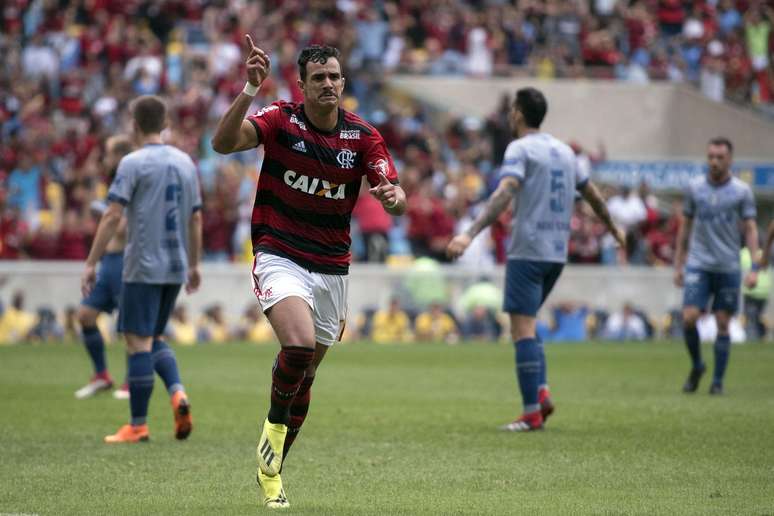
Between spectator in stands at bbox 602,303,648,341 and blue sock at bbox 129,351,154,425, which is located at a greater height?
blue sock at bbox 129,351,154,425

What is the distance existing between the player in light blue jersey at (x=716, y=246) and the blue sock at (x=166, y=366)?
614 centimetres

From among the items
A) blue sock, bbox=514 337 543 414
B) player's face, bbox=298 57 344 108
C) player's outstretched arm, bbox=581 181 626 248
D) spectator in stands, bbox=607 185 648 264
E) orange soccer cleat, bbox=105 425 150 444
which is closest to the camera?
player's face, bbox=298 57 344 108

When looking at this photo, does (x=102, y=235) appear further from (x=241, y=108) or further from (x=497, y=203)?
(x=241, y=108)

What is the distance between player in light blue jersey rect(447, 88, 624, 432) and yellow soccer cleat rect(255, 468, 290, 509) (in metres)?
4.17

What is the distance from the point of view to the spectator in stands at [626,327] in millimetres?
26297

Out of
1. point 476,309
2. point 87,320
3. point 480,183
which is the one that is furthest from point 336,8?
point 87,320

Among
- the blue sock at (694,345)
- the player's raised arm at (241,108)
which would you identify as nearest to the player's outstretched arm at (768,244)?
the blue sock at (694,345)

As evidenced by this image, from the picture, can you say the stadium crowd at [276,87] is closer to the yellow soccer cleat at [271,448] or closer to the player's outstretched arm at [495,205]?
the player's outstretched arm at [495,205]

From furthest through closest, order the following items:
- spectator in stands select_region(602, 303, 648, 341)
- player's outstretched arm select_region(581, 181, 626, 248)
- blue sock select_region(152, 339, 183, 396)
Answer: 1. spectator in stands select_region(602, 303, 648, 341)
2. player's outstretched arm select_region(581, 181, 626, 248)
3. blue sock select_region(152, 339, 183, 396)

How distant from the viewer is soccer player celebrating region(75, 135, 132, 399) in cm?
1327

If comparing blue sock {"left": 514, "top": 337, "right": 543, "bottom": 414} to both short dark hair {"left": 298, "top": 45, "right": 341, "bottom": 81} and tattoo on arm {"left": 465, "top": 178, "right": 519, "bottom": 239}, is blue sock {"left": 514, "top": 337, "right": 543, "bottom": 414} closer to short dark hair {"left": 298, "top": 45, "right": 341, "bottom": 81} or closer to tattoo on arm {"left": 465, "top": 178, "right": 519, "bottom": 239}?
tattoo on arm {"left": 465, "top": 178, "right": 519, "bottom": 239}

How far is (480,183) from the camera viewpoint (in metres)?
30.2

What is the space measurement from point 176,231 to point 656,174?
22.5 metres

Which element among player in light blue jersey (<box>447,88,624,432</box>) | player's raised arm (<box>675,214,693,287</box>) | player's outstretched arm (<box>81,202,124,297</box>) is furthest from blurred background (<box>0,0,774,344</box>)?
player's outstretched arm (<box>81,202,124,297</box>)
